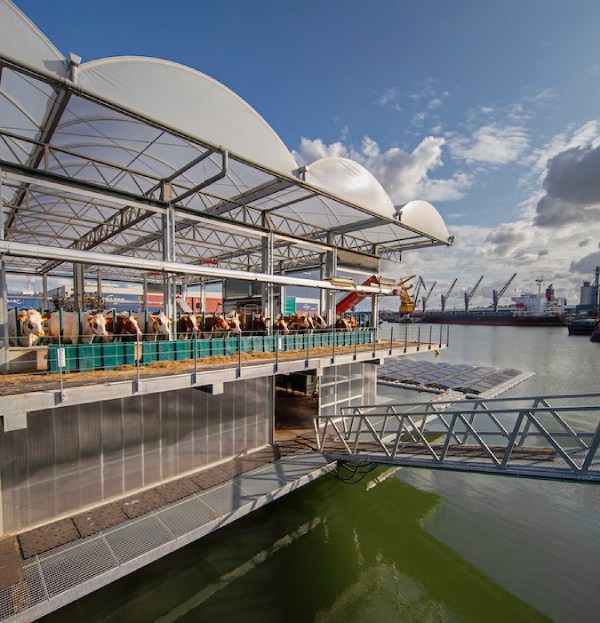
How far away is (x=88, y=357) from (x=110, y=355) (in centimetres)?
50

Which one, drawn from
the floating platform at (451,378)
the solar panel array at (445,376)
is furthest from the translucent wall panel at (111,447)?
the solar panel array at (445,376)

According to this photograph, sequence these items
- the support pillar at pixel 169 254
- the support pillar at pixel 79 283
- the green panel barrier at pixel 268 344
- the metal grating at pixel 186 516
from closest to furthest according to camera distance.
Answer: the metal grating at pixel 186 516, the support pillar at pixel 169 254, the green panel barrier at pixel 268 344, the support pillar at pixel 79 283

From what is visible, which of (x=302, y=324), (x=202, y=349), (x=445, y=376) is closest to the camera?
(x=202, y=349)

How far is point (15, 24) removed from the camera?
6926 mm

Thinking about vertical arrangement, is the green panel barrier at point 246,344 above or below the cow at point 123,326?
below

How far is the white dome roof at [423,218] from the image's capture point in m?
18.0

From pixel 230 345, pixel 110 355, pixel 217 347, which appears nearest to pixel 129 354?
pixel 110 355

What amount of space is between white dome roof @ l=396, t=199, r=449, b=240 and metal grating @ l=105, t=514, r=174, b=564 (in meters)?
17.3

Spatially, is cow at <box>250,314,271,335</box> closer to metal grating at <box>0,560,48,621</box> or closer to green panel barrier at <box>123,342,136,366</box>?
green panel barrier at <box>123,342,136,366</box>

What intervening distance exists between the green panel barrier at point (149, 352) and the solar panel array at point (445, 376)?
2162 centimetres

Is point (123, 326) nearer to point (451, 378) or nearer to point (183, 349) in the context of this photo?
point (183, 349)

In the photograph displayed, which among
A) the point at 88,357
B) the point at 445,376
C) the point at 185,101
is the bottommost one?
the point at 445,376

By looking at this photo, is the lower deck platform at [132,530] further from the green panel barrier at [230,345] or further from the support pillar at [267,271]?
the support pillar at [267,271]

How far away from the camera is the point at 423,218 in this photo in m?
19.3
